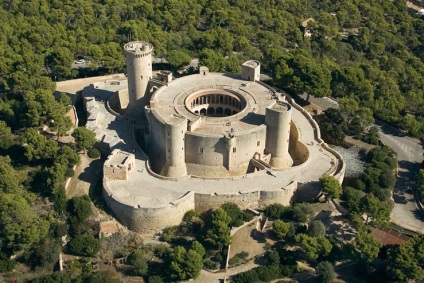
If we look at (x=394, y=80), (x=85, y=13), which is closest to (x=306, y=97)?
(x=394, y=80)

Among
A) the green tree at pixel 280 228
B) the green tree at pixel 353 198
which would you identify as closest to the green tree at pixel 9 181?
the green tree at pixel 280 228

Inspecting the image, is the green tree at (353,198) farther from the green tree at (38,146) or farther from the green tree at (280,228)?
the green tree at (38,146)

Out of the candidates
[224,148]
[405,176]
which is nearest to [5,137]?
[224,148]

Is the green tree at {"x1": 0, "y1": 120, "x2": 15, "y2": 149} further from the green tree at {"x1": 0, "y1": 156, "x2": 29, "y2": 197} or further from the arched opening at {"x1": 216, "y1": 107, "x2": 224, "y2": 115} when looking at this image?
the arched opening at {"x1": 216, "y1": 107, "x2": 224, "y2": 115}

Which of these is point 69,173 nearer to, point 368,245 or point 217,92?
point 217,92

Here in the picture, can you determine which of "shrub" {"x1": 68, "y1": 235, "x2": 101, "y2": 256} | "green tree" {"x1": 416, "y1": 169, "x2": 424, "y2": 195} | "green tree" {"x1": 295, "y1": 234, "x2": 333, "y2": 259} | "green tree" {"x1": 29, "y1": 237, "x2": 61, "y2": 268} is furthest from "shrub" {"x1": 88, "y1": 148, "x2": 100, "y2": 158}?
"green tree" {"x1": 416, "y1": 169, "x2": 424, "y2": 195}

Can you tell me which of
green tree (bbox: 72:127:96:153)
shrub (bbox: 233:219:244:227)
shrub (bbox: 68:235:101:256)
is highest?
green tree (bbox: 72:127:96:153)
